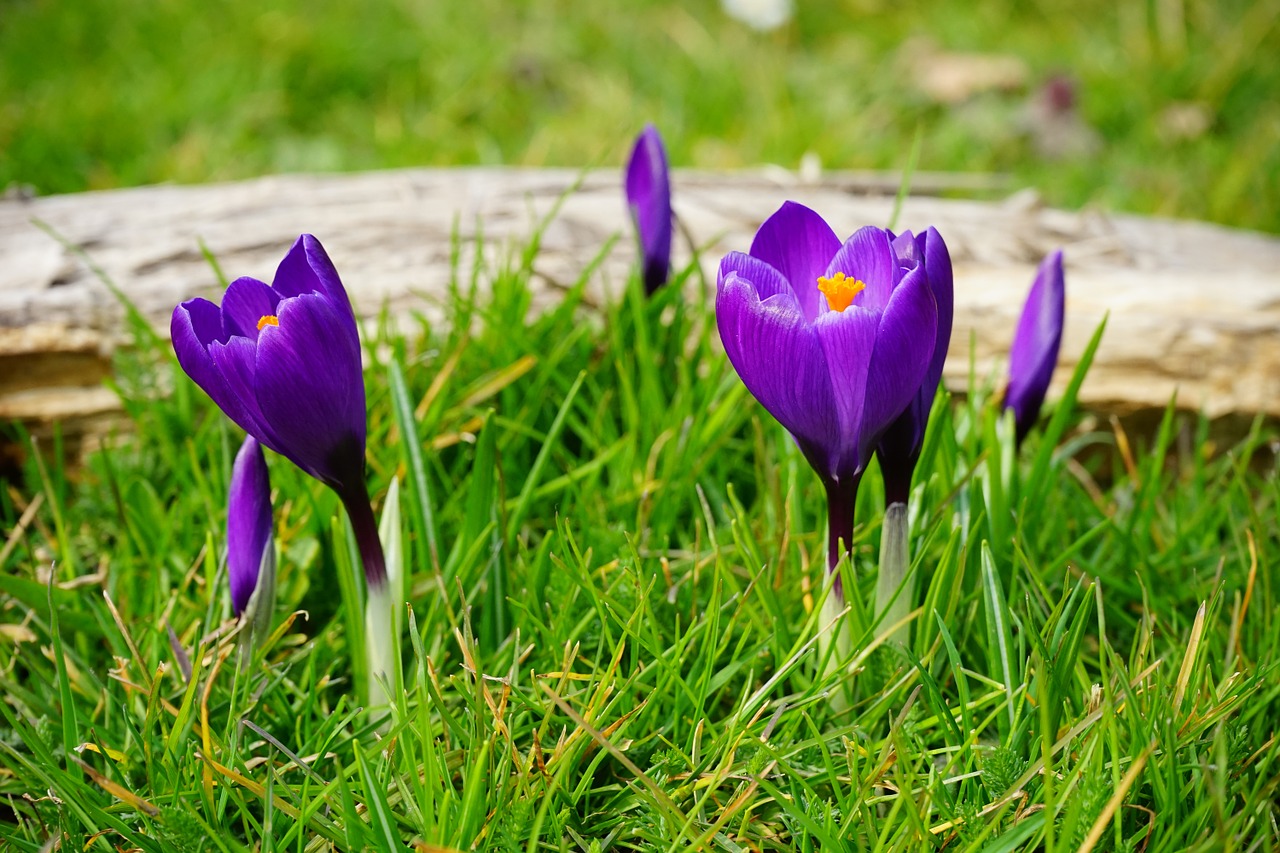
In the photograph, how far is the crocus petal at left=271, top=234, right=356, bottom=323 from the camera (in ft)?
3.56

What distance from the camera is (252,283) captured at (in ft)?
3.63

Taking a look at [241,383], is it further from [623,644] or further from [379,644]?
[623,644]

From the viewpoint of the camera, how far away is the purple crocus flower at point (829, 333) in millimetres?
978

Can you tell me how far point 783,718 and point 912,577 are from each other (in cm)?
24

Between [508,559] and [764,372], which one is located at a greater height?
[764,372]

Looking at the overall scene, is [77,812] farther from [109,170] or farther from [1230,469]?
[109,170]

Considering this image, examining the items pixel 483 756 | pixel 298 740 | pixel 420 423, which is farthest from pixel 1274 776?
pixel 420 423

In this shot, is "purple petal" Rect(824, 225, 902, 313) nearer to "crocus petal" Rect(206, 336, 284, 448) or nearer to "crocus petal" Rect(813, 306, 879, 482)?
"crocus petal" Rect(813, 306, 879, 482)

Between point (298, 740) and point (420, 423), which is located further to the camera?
point (420, 423)

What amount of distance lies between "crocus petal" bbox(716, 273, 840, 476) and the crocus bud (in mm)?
654

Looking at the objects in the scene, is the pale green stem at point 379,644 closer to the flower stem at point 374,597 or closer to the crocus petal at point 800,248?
the flower stem at point 374,597

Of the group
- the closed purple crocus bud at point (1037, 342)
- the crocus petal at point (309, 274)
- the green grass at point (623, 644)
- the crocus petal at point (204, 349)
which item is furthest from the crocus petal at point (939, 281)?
the crocus petal at point (204, 349)

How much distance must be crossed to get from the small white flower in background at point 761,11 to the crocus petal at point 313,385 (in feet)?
11.7

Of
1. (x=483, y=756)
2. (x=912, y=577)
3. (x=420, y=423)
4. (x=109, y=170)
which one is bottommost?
(x=483, y=756)
